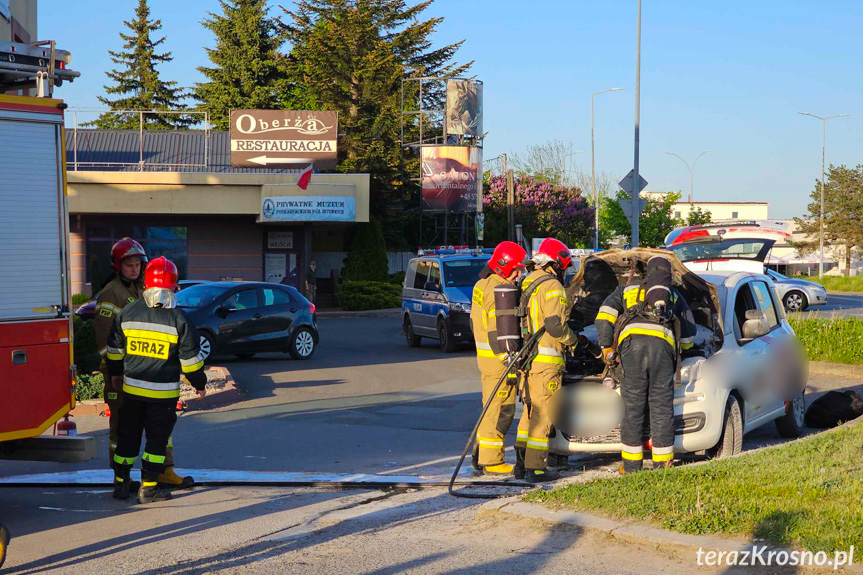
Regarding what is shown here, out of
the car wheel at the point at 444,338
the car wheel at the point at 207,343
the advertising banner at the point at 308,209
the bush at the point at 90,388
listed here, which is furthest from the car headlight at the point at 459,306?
the advertising banner at the point at 308,209

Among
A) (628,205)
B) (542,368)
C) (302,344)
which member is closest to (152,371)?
(542,368)

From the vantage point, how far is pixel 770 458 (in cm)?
744

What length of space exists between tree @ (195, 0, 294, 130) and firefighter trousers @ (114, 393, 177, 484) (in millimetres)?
49416

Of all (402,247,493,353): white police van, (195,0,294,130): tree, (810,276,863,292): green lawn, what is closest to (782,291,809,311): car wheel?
(402,247,493,353): white police van

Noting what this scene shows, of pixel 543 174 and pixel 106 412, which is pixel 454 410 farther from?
pixel 543 174

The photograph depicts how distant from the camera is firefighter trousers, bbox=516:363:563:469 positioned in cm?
793

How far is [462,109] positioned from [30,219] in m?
37.5

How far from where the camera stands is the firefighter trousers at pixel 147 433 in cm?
741

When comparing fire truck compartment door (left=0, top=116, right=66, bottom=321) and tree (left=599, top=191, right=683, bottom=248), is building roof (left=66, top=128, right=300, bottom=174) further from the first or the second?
fire truck compartment door (left=0, top=116, right=66, bottom=321)

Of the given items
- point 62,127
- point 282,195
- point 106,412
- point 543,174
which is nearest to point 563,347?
point 62,127

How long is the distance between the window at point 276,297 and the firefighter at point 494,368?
10981mm

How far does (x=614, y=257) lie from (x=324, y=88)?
43.8m

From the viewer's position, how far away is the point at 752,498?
20.1 ft

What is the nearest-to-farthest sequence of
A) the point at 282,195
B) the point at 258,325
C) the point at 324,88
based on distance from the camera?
1. the point at 258,325
2. the point at 282,195
3. the point at 324,88
